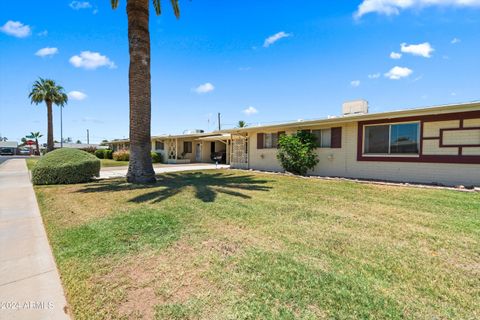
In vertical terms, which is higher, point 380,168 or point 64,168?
point 380,168

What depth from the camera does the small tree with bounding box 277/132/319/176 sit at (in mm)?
13156

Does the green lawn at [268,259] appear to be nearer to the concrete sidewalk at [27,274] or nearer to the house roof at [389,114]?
the concrete sidewalk at [27,274]

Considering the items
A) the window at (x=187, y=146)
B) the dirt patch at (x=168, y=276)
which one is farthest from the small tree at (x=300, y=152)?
the window at (x=187, y=146)

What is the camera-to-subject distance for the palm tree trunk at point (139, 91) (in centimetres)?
1002

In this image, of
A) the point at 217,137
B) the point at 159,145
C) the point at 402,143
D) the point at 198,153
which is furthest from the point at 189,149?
the point at 402,143

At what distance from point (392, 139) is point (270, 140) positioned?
732cm

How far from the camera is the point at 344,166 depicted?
12.5 meters

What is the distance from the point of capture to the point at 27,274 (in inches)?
133

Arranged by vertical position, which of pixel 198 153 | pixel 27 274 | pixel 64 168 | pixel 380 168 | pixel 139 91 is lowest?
pixel 27 274

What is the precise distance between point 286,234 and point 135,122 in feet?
27.3

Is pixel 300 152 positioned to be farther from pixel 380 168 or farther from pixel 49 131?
pixel 49 131

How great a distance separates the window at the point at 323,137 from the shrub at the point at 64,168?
11.4 metres

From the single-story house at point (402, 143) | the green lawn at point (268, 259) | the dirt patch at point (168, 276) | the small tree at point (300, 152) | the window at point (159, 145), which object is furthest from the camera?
the window at point (159, 145)

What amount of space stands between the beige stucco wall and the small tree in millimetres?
527
